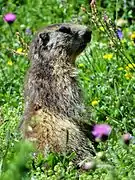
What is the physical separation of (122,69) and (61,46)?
118cm

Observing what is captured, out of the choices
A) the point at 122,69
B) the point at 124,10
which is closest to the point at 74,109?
the point at 122,69

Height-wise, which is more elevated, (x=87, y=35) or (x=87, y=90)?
(x=87, y=35)

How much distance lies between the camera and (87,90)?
263 inches

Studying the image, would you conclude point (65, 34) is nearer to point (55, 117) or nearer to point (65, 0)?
point (55, 117)

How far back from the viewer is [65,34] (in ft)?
19.4

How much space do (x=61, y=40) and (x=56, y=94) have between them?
0.56 metres

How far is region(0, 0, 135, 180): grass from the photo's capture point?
171 inches

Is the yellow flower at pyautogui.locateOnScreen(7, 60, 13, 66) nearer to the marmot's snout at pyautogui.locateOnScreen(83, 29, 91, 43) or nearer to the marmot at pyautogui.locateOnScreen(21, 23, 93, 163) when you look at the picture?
the marmot at pyautogui.locateOnScreen(21, 23, 93, 163)

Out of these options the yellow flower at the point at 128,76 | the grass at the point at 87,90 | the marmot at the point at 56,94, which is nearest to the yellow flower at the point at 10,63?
the grass at the point at 87,90

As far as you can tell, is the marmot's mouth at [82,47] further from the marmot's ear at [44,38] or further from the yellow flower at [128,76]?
the yellow flower at [128,76]

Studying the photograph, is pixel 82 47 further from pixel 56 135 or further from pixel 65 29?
pixel 56 135

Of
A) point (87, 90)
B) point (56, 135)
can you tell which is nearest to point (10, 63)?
point (87, 90)

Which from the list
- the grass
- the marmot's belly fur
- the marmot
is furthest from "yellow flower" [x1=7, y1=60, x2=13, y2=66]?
the marmot's belly fur

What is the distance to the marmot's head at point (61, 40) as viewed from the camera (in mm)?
5824
